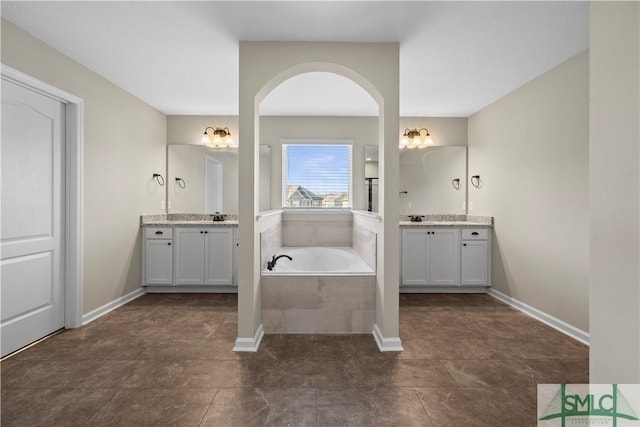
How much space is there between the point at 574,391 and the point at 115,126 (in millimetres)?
4516

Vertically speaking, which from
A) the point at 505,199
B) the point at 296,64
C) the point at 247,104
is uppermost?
the point at 296,64

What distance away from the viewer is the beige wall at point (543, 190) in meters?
2.71

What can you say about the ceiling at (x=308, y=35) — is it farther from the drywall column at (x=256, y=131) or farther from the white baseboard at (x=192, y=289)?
the white baseboard at (x=192, y=289)

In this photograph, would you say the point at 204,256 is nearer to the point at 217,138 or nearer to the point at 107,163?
the point at 107,163

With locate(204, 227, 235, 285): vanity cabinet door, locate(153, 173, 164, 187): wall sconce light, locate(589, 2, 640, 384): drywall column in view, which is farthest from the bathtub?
locate(589, 2, 640, 384): drywall column

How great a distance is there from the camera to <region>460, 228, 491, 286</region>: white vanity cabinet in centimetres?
409

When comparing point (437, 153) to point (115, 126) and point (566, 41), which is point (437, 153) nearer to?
point (566, 41)

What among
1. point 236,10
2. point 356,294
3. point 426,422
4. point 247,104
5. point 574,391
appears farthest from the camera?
point 356,294

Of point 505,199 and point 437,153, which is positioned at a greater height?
point 437,153

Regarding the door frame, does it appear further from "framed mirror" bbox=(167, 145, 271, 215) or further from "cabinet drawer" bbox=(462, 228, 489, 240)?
"cabinet drawer" bbox=(462, 228, 489, 240)

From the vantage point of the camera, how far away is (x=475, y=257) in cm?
409

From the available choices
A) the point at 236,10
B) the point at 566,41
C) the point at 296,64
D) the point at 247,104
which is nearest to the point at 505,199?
the point at 566,41

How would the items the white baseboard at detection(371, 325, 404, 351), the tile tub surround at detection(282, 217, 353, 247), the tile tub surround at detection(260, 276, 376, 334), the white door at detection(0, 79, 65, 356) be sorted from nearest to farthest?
the white door at detection(0, 79, 65, 356)
the white baseboard at detection(371, 325, 404, 351)
the tile tub surround at detection(260, 276, 376, 334)
the tile tub surround at detection(282, 217, 353, 247)

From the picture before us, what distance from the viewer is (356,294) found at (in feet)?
9.16
